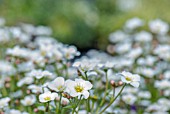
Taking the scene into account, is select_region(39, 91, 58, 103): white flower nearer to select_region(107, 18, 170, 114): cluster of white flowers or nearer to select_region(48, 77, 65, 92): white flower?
select_region(48, 77, 65, 92): white flower

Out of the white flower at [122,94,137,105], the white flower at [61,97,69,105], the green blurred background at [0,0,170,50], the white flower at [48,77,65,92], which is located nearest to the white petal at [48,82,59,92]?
the white flower at [48,77,65,92]

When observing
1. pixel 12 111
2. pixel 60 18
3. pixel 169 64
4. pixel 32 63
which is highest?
pixel 60 18

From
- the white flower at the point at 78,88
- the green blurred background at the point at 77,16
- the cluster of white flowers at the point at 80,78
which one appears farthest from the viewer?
the green blurred background at the point at 77,16

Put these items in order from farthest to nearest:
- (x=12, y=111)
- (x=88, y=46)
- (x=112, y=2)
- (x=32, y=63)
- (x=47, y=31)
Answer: (x=112, y=2)
(x=88, y=46)
(x=47, y=31)
(x=32, y=63)
(x=12, y=111)

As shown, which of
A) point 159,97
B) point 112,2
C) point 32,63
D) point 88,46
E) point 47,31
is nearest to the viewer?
point 32,63

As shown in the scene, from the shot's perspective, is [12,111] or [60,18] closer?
[12,111]

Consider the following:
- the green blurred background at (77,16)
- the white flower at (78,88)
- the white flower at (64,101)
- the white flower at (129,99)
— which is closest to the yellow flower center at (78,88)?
the white flower at (78,88)

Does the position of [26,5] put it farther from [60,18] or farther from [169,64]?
[169,64]

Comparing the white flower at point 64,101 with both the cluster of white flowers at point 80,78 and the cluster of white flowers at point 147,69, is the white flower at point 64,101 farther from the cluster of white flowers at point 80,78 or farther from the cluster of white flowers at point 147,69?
the cluster of white flowers at point 147,69

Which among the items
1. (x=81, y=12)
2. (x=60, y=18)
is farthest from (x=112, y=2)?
(x=60, y=18)
